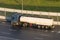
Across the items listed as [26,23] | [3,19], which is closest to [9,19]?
[3,19]

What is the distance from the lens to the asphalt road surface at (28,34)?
102ft

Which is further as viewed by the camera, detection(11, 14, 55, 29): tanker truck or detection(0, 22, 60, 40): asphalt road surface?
detection(11, 14, 55, 29): tanker truck

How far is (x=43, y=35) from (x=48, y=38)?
1.53m

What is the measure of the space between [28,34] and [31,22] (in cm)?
386

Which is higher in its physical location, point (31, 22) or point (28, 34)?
point (31, 22)

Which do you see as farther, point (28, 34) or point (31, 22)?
point (31, 22)

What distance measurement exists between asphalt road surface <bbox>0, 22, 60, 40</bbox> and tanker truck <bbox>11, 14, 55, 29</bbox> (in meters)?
0.91

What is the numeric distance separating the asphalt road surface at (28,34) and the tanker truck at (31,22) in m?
0.91

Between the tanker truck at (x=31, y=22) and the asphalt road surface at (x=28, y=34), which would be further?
the tanker truck at (x=31, y=22)

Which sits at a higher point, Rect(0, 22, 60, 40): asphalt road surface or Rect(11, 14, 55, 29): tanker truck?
Rect(11, 14, 55, 29): tanker truck

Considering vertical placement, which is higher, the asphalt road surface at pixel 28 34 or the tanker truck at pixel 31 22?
the tanker truck at pixel 31 22

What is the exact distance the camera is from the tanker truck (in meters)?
35.0

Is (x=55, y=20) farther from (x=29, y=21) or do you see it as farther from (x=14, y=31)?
(x=14, y=31)

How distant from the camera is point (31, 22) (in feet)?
119
